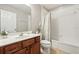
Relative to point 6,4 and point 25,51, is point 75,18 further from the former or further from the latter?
point 6,4

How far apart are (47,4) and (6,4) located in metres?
0.51

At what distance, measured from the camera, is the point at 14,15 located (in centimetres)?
144

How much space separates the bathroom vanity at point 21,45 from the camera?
1248mm

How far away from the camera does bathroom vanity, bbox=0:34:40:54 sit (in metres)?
1.25

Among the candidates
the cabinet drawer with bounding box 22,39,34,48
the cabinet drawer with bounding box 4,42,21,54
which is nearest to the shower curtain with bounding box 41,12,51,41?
the cabinet drawer with bounding box 22,39,34,48

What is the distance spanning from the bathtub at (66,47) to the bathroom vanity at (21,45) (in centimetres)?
25

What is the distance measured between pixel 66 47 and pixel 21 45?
0.60m

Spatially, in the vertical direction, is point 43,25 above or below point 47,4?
below

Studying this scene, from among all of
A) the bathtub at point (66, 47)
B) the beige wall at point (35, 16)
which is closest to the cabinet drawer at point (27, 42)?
the beige wall at point (35, 16)

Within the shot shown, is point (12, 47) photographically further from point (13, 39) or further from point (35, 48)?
point (35, 48)

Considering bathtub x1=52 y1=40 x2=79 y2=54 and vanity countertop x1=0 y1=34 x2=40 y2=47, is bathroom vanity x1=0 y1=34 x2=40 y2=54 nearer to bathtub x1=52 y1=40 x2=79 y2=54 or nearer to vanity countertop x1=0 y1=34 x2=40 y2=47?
vanity countertop x1=0 y1=34 x2=40 y2=47

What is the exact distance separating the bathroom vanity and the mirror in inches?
5.3
